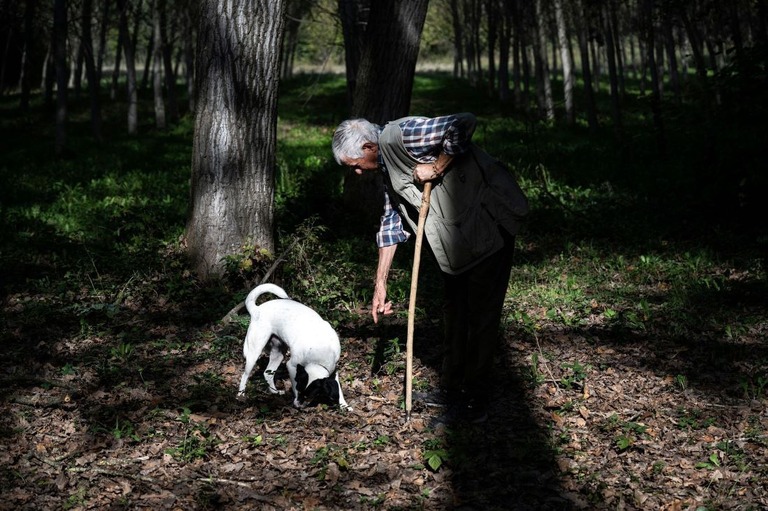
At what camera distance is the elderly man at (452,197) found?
14.1ft

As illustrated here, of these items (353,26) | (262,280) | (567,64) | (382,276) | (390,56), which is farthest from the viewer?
(567,64)

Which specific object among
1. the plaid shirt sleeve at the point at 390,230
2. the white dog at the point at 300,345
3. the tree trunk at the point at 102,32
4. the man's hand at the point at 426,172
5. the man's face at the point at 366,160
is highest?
the tree trunk at the point at 102,32

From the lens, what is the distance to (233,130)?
693 centimetres

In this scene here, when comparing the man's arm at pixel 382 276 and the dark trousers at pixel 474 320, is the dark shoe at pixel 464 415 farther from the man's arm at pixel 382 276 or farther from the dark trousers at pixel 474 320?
the man's arm at pixel 382 276

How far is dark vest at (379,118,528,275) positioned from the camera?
4.38m

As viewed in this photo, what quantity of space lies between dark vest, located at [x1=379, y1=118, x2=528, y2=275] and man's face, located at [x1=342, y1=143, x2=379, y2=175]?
6 centimetres

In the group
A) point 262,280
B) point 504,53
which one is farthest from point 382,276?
point 504,53

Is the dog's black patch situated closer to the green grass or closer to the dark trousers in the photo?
the dark trousers

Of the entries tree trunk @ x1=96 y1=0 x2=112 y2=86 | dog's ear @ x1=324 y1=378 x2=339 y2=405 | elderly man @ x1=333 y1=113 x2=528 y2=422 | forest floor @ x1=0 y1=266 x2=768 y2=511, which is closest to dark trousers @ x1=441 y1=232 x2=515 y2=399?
elderly man @ x1=333 y1=113 x2=528 y2=422

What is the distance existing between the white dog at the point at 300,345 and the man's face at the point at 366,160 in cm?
117

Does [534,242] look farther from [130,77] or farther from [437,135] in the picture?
[130,77]

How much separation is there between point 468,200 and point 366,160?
71 cm

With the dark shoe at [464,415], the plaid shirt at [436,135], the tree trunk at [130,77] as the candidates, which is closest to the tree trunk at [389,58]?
the plaid shirt at [436,135]

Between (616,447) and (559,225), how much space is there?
5456 millimetres
